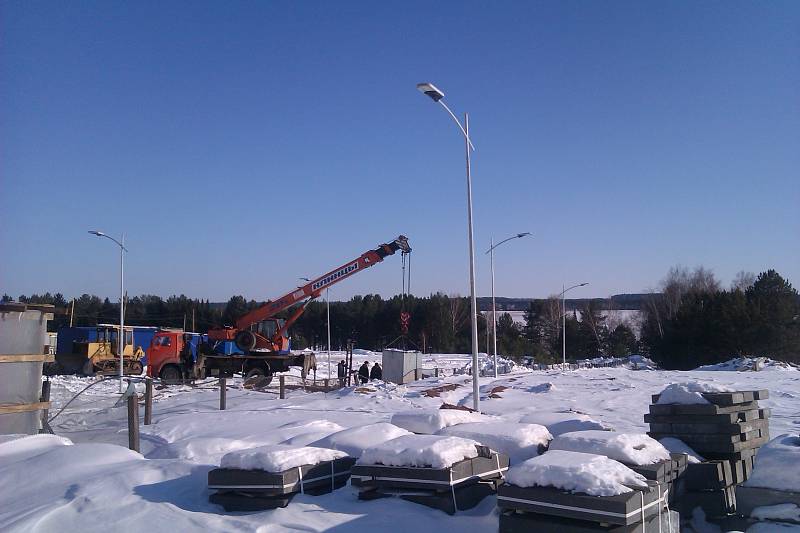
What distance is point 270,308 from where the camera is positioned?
38406mm

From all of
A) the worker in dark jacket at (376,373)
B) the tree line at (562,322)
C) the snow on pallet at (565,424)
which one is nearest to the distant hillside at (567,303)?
the tree line at (562,322)

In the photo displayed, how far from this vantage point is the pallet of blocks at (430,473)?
7.75 m

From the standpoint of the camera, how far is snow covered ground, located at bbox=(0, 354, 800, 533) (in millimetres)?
7445

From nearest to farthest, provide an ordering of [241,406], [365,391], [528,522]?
[528,522] < [241,406] < [365,391]

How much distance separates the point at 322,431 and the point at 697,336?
52.5m

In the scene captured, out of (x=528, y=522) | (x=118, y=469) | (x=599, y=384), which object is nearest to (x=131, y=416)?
(x=118, y=469)

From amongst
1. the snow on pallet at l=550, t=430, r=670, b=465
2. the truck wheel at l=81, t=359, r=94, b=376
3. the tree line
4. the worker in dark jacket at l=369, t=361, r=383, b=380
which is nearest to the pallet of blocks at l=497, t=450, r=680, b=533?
the snow on pallet at l=550, t=430, r=670, b=465

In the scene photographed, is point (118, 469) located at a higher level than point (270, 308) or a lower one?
lower


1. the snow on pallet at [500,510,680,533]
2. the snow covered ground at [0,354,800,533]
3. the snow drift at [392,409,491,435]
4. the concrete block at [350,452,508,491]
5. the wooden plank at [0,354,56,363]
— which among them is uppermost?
the wooden plank at [0,354,56,363]

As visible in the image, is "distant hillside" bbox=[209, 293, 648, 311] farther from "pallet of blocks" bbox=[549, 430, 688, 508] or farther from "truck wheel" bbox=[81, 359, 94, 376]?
"pallet of blocks" bbox=[549, 430, 688, 508]

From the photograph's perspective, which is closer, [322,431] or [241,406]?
[322,431]

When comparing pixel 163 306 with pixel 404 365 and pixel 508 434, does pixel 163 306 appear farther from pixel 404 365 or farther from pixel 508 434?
pixel 508 434

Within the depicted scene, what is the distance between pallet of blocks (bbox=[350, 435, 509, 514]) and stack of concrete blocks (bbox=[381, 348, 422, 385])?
82.8ft

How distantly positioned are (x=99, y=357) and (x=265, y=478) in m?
37.2
